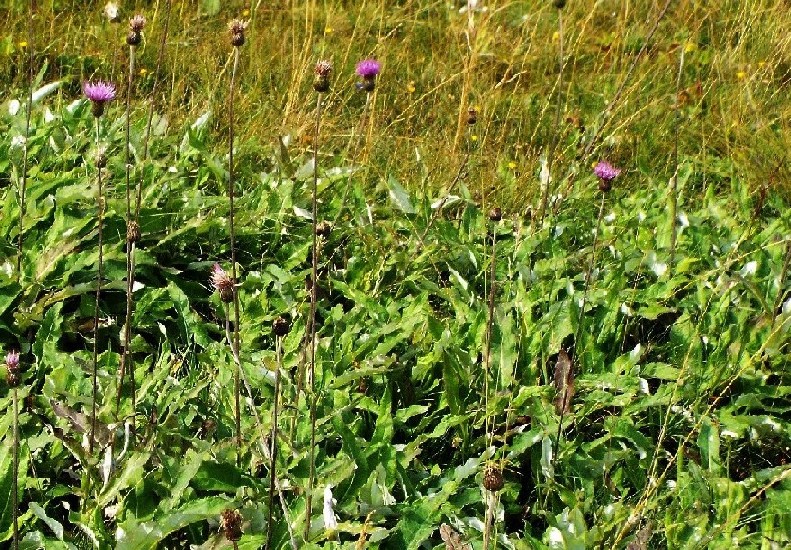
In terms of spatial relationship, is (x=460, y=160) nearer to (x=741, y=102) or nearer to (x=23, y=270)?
(x=741, y=102)

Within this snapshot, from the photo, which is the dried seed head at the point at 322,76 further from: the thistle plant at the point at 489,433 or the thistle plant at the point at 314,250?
the thistle plant at the point at 489,433

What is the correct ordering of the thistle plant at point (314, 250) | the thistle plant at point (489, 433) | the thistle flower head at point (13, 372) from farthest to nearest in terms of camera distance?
1. the thistle plant at point (314, 250)
2. the thistle flower head at point (13, 372)
3. the thistle plant at point (489, 433)

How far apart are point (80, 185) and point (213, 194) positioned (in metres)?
0.45

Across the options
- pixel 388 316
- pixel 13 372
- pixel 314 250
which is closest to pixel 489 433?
pixel 388 316

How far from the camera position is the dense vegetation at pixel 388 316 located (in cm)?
176

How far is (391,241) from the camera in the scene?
270 centimetres

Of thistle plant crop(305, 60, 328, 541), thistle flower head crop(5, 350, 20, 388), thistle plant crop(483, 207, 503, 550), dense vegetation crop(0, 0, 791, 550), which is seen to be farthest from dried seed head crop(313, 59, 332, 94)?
thistle flower head crop(5, 350, 20, 388)

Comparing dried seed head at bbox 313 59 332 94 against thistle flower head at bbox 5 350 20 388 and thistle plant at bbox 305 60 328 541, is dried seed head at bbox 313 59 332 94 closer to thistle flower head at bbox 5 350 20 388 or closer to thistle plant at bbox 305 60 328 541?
thistle plant at bbox 305 60 328 541

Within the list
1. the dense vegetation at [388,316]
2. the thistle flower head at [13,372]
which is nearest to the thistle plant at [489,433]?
the dense vegetation at [388,316]

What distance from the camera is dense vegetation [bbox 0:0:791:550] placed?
1765 mm

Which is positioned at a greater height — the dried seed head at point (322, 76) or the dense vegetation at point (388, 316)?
the dried seed head at point (322, 76)

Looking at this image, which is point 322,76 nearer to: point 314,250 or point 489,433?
point 314,250

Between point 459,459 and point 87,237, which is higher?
point 87,237

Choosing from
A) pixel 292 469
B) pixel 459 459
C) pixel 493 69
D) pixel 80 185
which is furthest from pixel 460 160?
pixel 292 469
